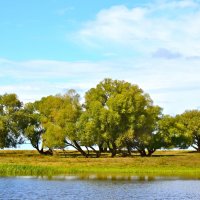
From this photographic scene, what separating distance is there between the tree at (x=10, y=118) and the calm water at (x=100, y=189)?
2237 inches

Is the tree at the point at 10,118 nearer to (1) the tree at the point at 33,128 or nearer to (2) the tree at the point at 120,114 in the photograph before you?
(1) the tree at the point at 33,128

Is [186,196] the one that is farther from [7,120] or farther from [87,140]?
[7,120]

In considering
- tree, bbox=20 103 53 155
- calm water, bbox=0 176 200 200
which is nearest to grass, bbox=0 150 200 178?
calm water, bbox=0 176 200 200

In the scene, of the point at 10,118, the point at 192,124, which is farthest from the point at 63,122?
the point at 192,124

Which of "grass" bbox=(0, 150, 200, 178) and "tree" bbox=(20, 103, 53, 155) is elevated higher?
"tree" bbox=(20, 103, 53, 155)

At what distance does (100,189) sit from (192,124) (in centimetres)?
8829

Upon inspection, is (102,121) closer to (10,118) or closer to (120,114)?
(120,114)

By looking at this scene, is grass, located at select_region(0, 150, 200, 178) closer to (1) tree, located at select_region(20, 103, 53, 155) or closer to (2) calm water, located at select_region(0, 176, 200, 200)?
(2) calm water, located at select_region(0, 176, 200, 200)

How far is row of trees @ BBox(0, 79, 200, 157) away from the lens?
96125 millimetres

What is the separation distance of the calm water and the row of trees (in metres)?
37.7

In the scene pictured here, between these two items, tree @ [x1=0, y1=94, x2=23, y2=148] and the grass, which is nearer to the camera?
the grass

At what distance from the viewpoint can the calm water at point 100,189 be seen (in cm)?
4278

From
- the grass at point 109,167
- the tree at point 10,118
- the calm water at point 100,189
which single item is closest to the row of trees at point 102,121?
the tree at point 10,118

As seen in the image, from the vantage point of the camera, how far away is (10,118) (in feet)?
374
